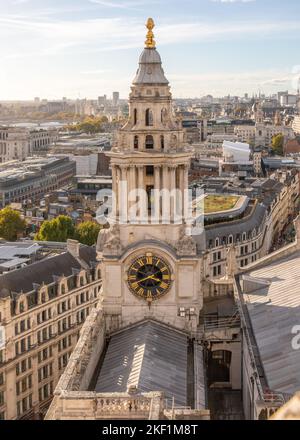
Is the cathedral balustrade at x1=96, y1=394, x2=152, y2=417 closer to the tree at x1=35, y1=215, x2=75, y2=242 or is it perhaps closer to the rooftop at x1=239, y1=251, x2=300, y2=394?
the rooftop at x1=239, y1=251, x2=300, y2=394

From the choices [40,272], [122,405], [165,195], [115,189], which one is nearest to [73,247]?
[40,272]

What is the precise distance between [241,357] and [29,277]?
93.2ft

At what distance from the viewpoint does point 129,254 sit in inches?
1719

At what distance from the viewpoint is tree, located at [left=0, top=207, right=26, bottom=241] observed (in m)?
115

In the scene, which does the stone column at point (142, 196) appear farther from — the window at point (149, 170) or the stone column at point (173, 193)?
A: the stone column at point (173, 193)

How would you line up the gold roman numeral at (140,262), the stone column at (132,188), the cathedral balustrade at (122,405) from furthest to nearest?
the stone column at (132,188), the gold roman numeral at (140,262), the cathedral balustrade at (122,405)

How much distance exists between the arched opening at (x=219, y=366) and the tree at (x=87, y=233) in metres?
60.4

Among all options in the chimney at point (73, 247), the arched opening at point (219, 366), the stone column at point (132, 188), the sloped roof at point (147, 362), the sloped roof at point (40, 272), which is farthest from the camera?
the chimney at point (73, 247)

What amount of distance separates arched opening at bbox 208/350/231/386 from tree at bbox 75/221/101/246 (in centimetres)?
6043

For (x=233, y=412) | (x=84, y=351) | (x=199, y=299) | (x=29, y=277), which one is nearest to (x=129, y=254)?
(x=199, y=299)

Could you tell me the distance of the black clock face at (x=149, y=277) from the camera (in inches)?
1726

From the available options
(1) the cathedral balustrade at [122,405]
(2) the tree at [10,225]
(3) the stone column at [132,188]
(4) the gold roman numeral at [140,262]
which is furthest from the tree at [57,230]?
(1) the cathedral balustrade at [122,405]

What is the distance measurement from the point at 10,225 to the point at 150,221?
75692 millimetres
